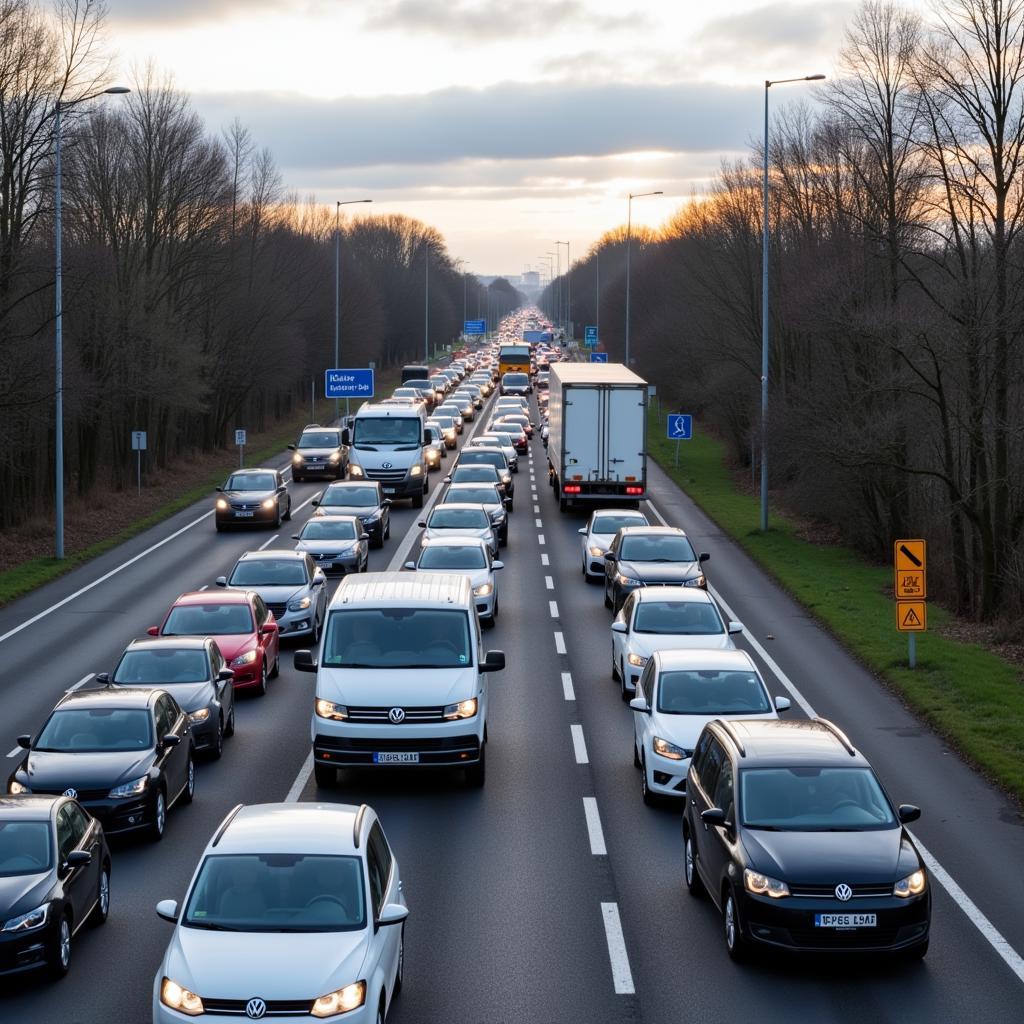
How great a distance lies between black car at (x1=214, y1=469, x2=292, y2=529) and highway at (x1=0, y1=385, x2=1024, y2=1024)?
13.8 metres

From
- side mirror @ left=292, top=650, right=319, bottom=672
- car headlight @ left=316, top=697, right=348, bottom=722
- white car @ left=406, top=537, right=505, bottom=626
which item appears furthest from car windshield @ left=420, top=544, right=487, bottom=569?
car headlight @ left=316, top=697, right=348, bottom=722

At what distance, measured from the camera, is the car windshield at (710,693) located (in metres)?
16.8

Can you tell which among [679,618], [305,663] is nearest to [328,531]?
[679,618]

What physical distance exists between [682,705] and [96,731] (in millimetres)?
6192

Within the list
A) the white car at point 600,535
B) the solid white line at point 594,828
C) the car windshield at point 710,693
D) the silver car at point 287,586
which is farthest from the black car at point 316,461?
the solid white line at point 594,828

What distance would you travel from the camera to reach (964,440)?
38062mm

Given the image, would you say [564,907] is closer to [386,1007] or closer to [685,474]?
[386,1007]

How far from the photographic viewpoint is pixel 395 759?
53.4 feet

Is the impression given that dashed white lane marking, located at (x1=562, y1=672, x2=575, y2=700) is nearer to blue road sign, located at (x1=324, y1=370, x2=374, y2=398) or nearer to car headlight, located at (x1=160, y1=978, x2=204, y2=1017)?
car headlight, located at (x1=160, y1=978, x2=204, y2=1017)

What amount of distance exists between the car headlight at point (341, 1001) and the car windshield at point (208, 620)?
14.3 meters

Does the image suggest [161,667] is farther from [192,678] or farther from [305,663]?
[305,663]

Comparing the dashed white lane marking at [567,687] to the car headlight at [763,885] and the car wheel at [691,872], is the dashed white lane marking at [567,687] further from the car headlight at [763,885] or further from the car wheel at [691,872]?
the car headlight at [763,885]

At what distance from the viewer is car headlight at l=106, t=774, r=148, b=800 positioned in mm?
14836

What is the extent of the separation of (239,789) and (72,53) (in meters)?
29.4
